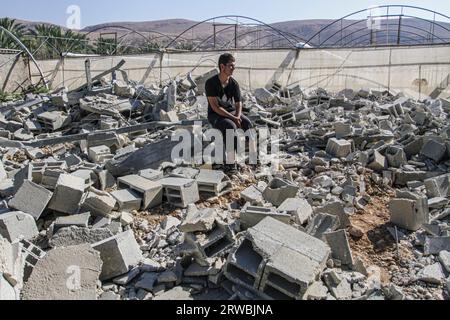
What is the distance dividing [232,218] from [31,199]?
232 centimetres

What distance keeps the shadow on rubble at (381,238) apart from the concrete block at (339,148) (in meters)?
2.22

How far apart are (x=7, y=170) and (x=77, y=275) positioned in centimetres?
368

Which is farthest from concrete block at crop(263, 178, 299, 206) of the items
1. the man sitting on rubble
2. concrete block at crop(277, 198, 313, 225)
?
the man sitting on rubble

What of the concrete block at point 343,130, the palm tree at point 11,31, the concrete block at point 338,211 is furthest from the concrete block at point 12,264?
the palm tree at point 11,31

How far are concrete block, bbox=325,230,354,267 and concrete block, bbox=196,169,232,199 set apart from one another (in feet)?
6.19

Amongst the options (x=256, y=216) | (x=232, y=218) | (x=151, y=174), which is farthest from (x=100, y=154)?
(x=256, y=216)

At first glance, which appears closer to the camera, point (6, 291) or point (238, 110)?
point (6, 291)

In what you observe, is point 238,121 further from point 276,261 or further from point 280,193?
Answer: point 276,261

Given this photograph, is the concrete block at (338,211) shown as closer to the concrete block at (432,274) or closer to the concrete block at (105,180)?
the concrete block at (432,274)

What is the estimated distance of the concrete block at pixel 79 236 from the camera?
13.3 feet

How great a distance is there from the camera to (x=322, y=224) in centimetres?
428

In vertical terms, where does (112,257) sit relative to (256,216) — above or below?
below

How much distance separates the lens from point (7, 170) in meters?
6.35
